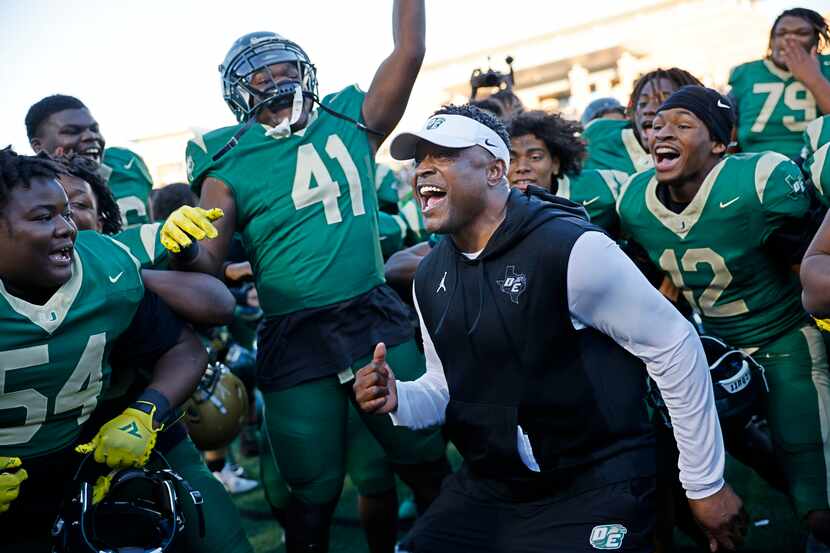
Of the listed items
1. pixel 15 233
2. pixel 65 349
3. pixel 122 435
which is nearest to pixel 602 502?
pixel 122 435

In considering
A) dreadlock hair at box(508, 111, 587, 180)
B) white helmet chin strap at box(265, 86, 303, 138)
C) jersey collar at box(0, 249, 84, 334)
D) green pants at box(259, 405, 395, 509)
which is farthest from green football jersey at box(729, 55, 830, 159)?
jersey collar at box(0, 249, 84, 334)

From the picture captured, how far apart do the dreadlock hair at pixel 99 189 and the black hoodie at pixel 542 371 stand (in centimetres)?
178

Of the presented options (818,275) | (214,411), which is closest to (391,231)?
(214,411)

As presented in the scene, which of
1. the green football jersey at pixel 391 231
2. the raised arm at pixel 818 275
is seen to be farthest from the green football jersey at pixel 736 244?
the green football jersey at pixel 391 231

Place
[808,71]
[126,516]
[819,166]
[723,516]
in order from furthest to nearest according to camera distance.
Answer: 1. [808,71]
2. [819,166]
3. [126,516]
4. [723,516]

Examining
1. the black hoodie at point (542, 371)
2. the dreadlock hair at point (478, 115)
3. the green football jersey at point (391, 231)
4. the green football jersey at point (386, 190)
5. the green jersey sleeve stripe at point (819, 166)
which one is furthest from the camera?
the green football jersey at point (386, 190)

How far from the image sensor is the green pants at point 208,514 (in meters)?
2.66

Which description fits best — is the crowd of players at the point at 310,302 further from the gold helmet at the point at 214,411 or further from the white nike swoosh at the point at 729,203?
the gold helmet at the point at 214,411

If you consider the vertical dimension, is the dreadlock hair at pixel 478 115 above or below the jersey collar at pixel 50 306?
above

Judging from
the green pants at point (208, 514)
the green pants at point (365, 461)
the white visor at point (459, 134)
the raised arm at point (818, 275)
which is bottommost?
the green pants at point (365, 461)

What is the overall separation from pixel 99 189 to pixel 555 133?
83.2 inches

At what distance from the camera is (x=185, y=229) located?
2.57m

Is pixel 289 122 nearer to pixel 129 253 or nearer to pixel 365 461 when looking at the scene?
pixel 129 253

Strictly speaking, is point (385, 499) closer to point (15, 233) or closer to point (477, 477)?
point (477, 477)
